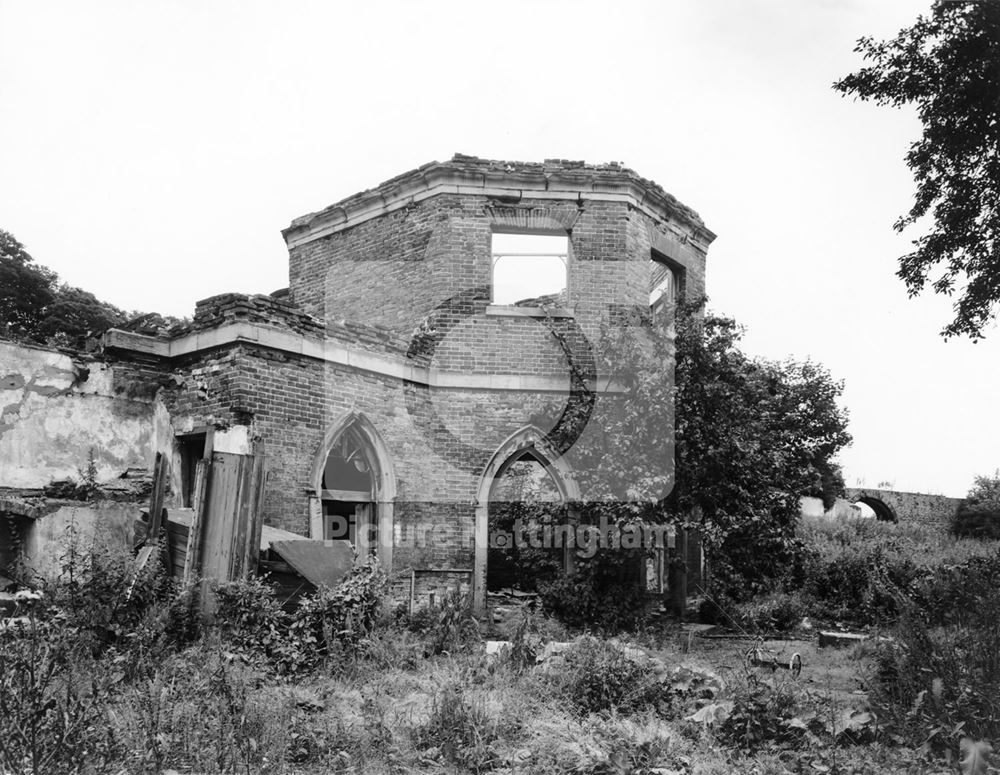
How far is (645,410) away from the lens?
494 inches

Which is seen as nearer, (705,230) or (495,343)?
(495,343)

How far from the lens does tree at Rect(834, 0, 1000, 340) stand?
10.7m

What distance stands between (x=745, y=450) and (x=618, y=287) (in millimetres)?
3647

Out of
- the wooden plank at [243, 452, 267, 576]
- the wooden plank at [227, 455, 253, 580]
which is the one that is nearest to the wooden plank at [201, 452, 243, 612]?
the wooden plank at [227, 455, 253, 580]

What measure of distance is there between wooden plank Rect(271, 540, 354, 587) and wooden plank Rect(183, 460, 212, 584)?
0.75 m

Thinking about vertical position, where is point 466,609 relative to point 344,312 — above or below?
below

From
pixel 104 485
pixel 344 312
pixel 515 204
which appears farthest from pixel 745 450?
pixel 104 485

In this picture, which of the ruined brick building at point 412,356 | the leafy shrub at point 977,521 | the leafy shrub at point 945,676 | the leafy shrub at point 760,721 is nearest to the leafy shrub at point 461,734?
the leafy shrub at point 760,721

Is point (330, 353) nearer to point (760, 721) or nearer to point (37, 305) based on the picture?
point (760, 721)

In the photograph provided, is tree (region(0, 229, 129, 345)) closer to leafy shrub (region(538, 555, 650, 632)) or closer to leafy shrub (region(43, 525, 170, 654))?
leafy shrub (region(538, 555, 650, 632))

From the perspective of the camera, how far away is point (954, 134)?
36.8 feet

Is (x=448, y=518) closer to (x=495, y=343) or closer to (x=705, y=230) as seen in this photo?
(x=495, y=343)

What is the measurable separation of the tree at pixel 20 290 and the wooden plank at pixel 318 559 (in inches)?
990

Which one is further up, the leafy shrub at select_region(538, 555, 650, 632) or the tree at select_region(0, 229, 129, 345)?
the tree at select_region(0, 229, 129, 345)
